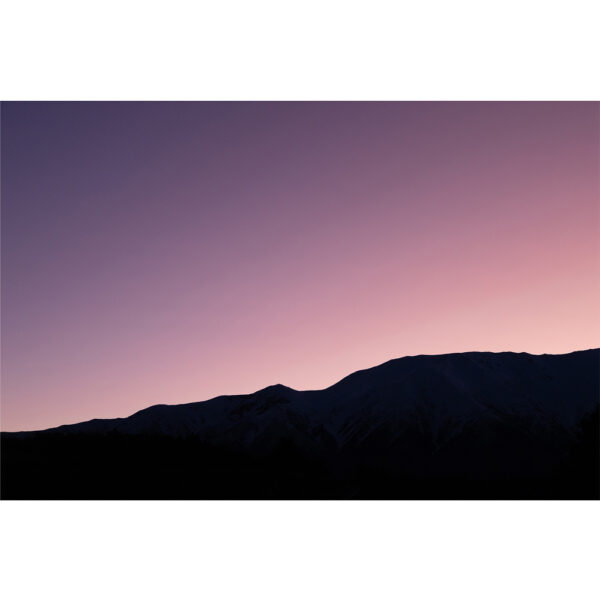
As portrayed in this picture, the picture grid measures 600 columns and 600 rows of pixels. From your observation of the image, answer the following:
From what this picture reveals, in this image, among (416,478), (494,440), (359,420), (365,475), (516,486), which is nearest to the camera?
(516,486)

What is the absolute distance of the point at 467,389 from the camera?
58969 millimetres

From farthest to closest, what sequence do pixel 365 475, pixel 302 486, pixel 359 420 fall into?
pixel 359 420 < pixel 365 475 < pixel 302 486

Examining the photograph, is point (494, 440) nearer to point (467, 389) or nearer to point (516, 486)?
point (467, 389)

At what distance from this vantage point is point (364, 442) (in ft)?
172

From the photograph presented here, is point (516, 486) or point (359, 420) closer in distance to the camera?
point (516, 486)

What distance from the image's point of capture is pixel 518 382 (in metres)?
59.9

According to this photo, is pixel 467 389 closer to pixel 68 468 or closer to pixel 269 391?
pixel 269 391

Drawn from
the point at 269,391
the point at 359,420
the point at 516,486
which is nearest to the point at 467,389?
the point at 359,420

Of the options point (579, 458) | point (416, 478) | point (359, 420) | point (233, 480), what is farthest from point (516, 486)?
point (359, 420)

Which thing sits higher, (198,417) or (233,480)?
(198,417)

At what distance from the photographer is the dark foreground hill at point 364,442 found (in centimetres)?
3070

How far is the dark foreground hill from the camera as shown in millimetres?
30703

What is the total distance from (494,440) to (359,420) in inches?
447

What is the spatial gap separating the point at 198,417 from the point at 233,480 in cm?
1725
